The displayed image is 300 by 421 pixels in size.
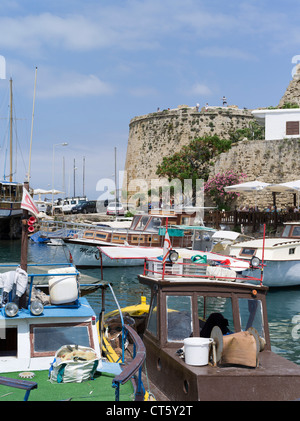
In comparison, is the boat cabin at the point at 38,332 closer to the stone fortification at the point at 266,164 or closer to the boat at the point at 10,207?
the stone fortification at the point at 266,164

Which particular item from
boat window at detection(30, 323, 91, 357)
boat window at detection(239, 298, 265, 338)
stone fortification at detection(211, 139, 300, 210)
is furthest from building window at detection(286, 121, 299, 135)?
A: boat window at detection(30, 323, 91, 357)

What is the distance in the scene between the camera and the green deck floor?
6113 millimetres

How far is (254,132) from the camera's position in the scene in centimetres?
4962

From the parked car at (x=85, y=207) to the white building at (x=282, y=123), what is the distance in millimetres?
24420

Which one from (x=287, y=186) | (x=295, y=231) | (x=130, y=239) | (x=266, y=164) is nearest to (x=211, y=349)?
(x=295, y=231)

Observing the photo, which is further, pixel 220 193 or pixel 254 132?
pixel 254 132

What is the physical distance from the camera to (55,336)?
7.20 m

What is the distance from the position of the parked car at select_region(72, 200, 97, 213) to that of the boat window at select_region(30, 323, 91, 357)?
1881 inches

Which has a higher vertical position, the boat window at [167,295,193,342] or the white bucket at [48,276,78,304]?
the white bucket at [48,276,78,304]

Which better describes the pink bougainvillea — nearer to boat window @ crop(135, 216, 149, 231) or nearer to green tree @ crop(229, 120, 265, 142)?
green tree @ crop(229, 120, 265, 142)
